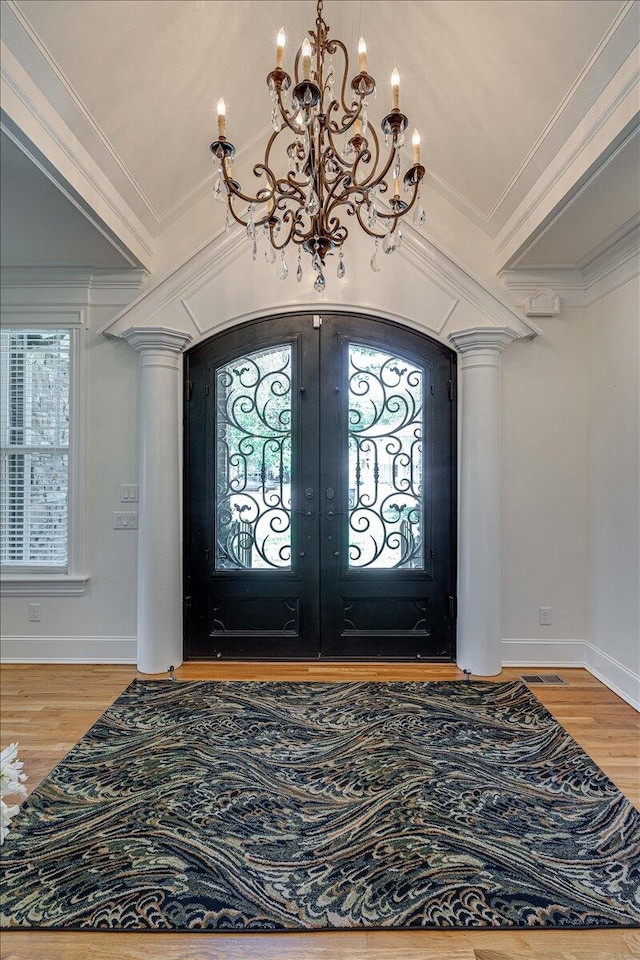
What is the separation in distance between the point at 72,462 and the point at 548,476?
3.35m

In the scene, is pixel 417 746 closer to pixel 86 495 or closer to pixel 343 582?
pixel 343 582

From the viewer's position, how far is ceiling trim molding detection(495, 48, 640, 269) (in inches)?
89.5

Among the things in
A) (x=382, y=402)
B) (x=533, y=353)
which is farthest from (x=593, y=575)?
(x=382, y=402)

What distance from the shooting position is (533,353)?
3.90 meters

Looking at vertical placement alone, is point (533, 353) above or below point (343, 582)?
above

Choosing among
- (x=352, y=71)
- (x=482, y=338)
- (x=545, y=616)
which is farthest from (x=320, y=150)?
(x=545, y=616)

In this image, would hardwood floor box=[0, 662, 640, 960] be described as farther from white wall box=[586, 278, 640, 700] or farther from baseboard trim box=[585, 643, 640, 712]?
white wall box=[586, 278, 640, 700]

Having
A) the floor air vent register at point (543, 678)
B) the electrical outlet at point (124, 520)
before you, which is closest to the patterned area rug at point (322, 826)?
the floor air vent register at point (543, 678)

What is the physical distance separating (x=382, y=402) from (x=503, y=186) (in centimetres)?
153

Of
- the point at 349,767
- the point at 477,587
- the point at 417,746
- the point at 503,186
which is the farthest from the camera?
the point at 477,587

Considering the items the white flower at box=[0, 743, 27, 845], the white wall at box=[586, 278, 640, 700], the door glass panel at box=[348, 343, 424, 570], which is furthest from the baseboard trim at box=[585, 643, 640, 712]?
the white flower at box=[0, 743, 27, 845]

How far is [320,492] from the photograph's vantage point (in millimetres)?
3883

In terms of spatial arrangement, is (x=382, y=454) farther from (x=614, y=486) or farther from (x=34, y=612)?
(x=34, y=612)

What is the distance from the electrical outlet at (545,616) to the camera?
12.9 ft
